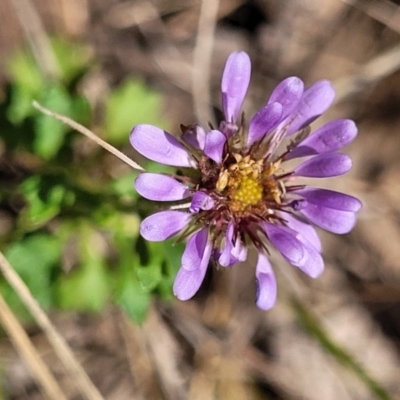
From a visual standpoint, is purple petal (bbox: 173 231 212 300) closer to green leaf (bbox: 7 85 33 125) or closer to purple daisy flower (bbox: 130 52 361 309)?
purple daisy flower (bbox: 130 52 361 309)

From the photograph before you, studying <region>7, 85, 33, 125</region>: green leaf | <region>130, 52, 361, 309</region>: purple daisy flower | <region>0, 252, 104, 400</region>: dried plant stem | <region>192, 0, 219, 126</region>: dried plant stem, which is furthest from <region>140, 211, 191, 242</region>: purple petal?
<region>192, 0, 219, 126</region>: dried plant stem

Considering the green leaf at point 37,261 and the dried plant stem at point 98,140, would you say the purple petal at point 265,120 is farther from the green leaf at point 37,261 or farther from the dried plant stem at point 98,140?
the green leaf at point 37,261

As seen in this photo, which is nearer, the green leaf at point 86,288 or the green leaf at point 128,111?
the green leaf at point 86,288

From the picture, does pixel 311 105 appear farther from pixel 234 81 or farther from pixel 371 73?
pixel 371 73

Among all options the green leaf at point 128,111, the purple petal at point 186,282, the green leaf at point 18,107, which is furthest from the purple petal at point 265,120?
the green leaf at point 18,107

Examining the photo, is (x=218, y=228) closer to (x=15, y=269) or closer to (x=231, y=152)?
(x=231, y=152)

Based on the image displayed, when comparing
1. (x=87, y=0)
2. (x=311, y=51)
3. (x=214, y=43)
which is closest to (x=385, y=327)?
(x=311, y=51)

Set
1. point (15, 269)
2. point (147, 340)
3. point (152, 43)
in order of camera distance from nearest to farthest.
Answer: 1. point (15, 269)
2. point (147, 340)
3. point (152, 43)
